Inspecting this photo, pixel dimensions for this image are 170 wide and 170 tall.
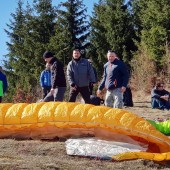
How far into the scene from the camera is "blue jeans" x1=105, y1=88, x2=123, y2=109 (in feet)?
28.9

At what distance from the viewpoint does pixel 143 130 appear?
650 centimetres

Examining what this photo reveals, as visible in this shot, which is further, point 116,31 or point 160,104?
point 116,31

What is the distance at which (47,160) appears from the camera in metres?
5.70

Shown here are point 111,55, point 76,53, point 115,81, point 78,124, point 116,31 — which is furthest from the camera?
point 116,31

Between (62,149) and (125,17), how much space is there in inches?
958

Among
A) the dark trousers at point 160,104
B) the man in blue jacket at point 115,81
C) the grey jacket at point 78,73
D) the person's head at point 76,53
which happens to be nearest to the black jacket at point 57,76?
the grey jacket at point 78,73

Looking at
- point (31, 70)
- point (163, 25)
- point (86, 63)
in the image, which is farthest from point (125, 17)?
point (86, 63)

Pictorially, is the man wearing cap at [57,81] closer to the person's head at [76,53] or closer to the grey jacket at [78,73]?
the grey jacket at [78,73]

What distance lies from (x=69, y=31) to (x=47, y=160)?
28.8 metres

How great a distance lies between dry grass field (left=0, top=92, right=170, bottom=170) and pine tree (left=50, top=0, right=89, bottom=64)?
2614 cm

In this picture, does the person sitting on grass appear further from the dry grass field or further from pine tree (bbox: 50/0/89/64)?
pine tree (bbox: 50/0/89/64)

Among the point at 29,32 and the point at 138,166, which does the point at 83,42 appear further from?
the point at 138,166

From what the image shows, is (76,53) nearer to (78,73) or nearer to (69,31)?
(78,73)

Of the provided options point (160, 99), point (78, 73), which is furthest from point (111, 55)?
point (160, 99)
